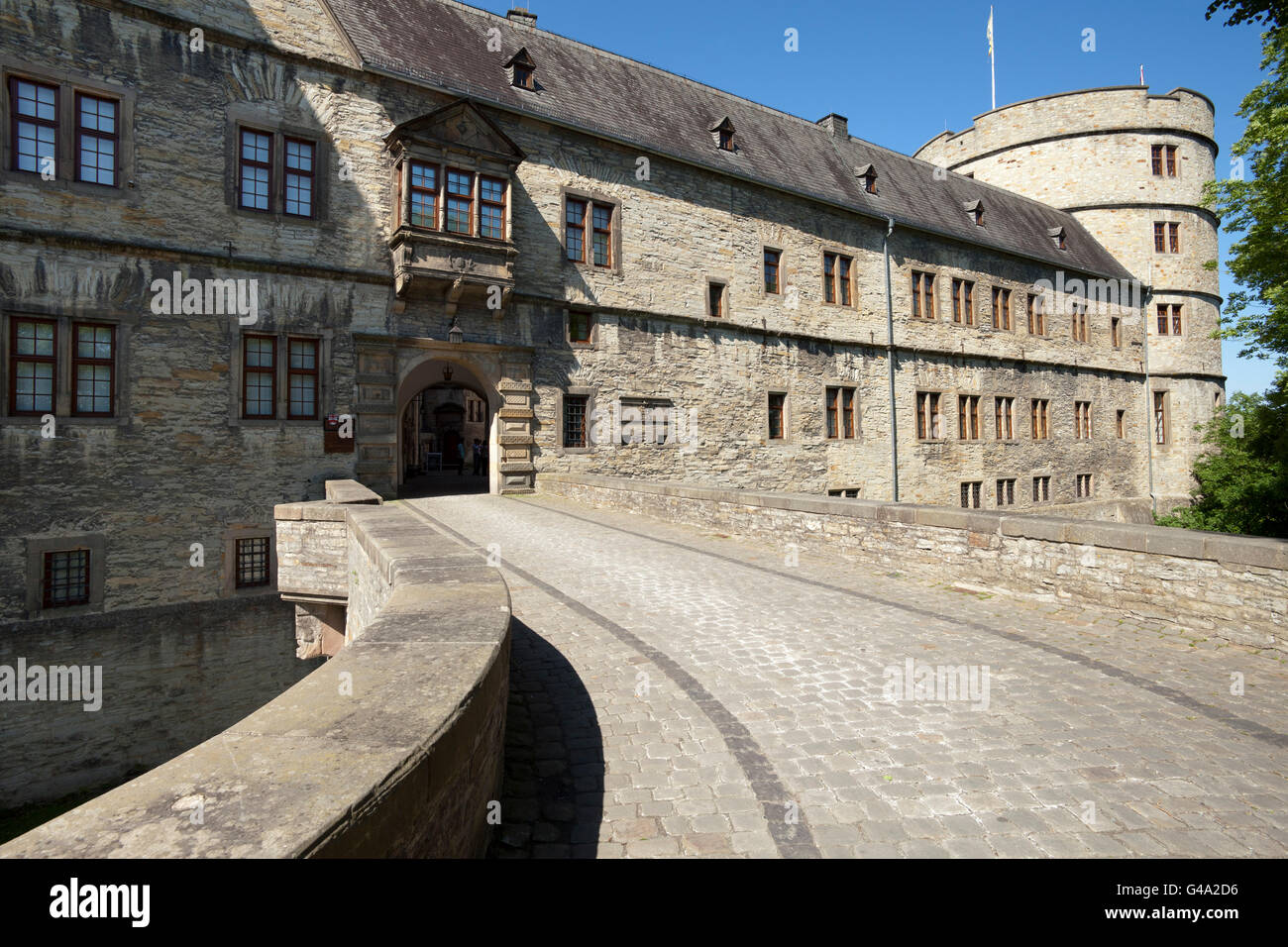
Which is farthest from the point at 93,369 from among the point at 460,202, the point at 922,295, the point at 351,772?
the point at 922,295

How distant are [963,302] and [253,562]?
2618 centimetres

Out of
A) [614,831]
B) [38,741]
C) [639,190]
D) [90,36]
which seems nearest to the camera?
[614,831]

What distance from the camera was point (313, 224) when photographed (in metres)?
13.7

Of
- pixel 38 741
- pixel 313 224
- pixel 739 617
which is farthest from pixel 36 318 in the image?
pixel 739 617

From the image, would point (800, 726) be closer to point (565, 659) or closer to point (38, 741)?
point (565, 659)

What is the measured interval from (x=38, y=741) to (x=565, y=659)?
38.2 ft

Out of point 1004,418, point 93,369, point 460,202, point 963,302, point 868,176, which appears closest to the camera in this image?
point 93,369

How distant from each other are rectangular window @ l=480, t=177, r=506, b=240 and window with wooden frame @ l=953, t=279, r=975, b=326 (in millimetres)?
18959

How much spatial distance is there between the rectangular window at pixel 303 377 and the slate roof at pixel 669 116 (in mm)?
6285

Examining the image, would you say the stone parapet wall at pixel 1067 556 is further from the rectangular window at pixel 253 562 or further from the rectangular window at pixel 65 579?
the rectangular window at pixel 65 579

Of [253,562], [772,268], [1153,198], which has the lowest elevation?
[253,562]

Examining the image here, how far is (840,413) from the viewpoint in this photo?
22844mm

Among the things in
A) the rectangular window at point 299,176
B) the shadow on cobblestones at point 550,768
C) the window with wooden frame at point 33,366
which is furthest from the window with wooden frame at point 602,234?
the shadow on cobblestones at point 550,768

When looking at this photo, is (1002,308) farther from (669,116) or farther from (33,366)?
(33,366)
